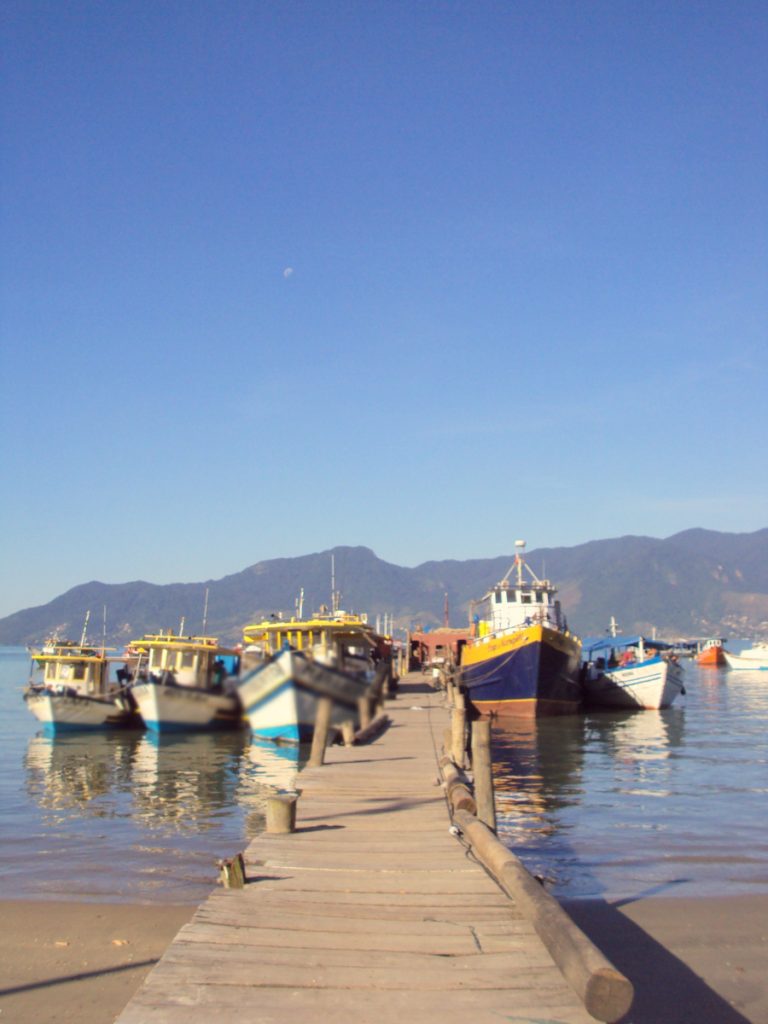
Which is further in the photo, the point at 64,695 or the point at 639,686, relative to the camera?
the point at 639,686

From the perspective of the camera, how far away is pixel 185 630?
396 cm

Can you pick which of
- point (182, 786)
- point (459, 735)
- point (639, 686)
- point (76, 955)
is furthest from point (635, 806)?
point (639, 686)

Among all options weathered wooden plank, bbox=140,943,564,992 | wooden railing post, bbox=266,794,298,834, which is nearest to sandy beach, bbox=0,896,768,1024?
wooden railing post, bbox=266,794,298,834

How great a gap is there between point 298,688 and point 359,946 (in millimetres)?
6656

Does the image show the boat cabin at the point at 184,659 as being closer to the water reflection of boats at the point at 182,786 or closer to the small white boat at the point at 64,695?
the water reflection of boats at the point at 182,786

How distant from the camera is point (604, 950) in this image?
40.6ft

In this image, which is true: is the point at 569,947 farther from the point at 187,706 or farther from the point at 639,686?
the point at 639,686

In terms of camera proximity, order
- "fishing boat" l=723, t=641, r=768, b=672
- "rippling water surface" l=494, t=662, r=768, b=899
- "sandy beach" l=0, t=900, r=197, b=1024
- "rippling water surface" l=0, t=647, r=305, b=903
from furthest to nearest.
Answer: "fishing boat" l=723, t=641, r=768, b=672 → "rippling water surface" l=494, t=662, r=768, b=899 → "rippling water surface" l=0, t=647, r=305, b=903 → "sandy beach" l=0, t=900, r=197, b=1024

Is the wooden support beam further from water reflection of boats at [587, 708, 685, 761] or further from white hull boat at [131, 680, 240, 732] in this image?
water reflection of boats at [587, 708, 685, 761]

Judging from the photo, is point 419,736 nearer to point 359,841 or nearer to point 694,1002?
point 359,841

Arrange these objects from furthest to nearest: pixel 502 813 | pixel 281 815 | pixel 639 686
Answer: pixel 639 686 → pixel 502 813 → pixel 281 815

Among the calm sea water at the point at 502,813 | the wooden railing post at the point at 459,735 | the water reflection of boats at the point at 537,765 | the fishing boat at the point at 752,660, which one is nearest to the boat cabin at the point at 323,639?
the calm sea water at the point at 502,813

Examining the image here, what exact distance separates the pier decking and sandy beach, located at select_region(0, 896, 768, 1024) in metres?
2.32

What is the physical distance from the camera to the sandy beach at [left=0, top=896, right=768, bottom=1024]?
33.9 ft
